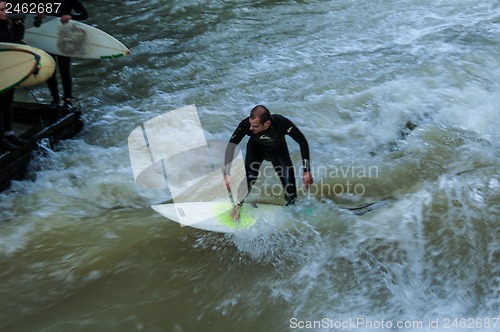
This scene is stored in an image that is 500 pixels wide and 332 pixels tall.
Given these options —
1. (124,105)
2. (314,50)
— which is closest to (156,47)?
(124,105)

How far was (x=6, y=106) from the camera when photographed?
486 cm

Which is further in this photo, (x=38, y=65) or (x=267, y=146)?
(x=38, y=65)

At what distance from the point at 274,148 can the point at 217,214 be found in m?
0.81

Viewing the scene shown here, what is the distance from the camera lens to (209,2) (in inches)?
440

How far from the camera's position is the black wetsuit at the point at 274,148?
160 inches

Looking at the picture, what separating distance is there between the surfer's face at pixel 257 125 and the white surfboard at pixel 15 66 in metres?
2.64

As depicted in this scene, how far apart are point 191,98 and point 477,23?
5.86 meters

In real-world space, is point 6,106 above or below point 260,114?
below

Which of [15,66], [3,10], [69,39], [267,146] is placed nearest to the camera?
[267,146]

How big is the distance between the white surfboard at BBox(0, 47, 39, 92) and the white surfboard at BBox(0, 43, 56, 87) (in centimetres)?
3

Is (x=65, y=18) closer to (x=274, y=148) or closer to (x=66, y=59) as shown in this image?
(x=66, y=59)

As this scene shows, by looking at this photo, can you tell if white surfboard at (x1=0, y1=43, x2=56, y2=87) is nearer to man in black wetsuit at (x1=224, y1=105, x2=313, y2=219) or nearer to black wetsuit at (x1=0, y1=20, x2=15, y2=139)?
black wetsuit at (x1=0, y1=20, x2=15, y2=139)

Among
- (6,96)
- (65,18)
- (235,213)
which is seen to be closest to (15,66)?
(6,96)

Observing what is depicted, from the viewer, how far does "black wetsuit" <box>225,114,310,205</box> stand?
4.07 metres
